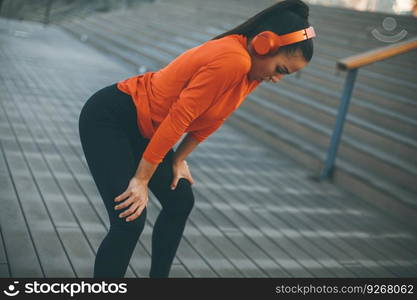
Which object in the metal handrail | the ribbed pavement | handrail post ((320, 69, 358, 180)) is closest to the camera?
the ribbed pavement

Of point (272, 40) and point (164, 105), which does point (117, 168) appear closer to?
point (164, 105)

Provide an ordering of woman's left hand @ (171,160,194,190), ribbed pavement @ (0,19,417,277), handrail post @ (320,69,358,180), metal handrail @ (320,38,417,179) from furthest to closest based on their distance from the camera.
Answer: handrail post @ (320,69,358,180)
metal handrail @ (320,38,417,179)
ribbed pavement @ (0,19,417,277)
woman's left hand @ (171,160,194,190)

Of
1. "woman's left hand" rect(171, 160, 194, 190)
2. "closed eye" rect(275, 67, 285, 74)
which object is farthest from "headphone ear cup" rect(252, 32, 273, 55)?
"woman's left hand" rect(171, 160, 194, 190)

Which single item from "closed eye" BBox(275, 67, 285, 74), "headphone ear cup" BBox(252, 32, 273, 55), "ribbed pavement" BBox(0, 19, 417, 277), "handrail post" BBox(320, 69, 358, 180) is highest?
"headphone ear cup" BBox(252, 32, 273, 55)

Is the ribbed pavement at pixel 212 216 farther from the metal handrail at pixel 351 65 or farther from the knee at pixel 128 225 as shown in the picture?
the knee at pixel 128 225

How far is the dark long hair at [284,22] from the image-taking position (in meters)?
1.56

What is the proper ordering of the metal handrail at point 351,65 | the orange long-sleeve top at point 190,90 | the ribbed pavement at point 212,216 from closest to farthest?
the orange long-sleeve top at point 190,90, the ribbed pavement at point 212,216, the metal handrail at point 351,65

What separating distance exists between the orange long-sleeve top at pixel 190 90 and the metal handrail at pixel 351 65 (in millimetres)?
2892

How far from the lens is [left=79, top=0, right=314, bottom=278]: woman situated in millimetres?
1535

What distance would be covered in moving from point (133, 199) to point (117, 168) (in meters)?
0.14

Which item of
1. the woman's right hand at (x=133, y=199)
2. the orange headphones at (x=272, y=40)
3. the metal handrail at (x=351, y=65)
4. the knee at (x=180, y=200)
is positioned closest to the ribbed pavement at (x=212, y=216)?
the metal handrail at (x=351, y=65)

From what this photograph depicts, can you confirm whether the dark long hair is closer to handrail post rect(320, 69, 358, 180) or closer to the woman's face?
the woman's face

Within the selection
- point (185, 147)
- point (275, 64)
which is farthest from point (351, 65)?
point (275, 64)

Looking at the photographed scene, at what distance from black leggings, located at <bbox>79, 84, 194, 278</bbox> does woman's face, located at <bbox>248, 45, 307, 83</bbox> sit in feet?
1.69
